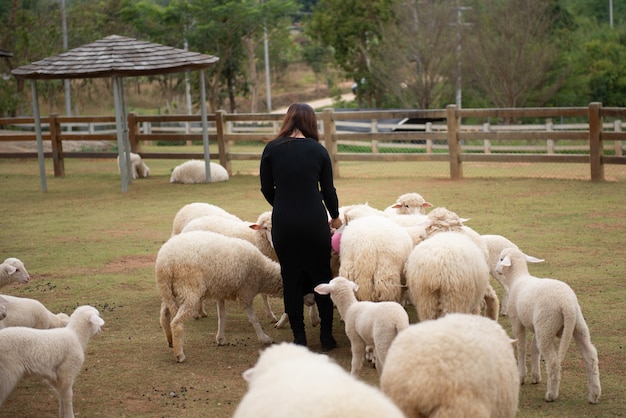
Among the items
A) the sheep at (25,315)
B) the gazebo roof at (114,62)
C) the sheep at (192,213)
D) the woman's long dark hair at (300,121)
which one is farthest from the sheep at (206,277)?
the gazebo roof at (114,62)

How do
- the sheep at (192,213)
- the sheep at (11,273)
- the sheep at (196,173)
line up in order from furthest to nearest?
the sheep at (196,173), the sheep at (192,213), the sheep at (11,273)

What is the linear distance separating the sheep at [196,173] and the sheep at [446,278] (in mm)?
12633

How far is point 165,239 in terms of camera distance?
1170 cm

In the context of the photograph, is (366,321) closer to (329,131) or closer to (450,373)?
(450,373)

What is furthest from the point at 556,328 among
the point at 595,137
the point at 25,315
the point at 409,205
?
the point at 595,137

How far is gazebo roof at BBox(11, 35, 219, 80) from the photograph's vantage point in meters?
17.1

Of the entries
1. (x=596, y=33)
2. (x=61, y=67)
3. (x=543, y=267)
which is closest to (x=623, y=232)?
(x=543, y=267)

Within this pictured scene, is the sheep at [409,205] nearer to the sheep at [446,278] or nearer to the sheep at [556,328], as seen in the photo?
the sheep at [446,278]

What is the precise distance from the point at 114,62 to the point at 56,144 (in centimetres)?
439

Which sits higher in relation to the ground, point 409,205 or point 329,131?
point 329,131

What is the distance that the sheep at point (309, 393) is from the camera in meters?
2.98

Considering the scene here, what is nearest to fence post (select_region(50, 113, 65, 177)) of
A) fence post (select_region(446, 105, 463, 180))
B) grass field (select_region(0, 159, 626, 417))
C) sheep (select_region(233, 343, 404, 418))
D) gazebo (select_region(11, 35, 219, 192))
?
grass field (select_region(0, 159, 626, 417))

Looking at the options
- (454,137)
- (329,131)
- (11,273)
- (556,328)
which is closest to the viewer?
(556,328)

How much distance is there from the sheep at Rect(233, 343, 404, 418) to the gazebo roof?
14.3 metres
